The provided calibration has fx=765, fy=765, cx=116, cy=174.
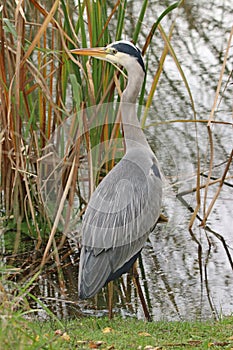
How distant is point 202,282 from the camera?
17.7 feet

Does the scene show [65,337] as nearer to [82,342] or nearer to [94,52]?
[82,342]

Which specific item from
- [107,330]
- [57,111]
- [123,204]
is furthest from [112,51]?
[107,330]

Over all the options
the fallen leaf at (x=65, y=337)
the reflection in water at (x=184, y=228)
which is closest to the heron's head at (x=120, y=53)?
the reflection in water at (x=184, y=228)

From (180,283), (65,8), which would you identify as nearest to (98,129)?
(65,8)

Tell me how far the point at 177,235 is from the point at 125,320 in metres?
1.61

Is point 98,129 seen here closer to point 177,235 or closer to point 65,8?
point 65,8

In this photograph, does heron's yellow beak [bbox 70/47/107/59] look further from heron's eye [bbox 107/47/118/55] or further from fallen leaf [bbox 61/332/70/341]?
fallen leaf [bbox 61/332/70/341]

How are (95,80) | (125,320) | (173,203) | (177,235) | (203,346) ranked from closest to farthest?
(203,346) < (125,320) < (95,80) < (177,235) < (173,203)

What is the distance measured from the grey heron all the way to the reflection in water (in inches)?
12.0

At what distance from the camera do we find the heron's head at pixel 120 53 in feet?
15.0

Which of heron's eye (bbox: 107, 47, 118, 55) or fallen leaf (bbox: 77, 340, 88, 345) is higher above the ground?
heron's eye (bbox: 107, 47, 118, 55)

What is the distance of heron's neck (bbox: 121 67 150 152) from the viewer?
184 inches

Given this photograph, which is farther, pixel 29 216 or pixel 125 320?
pixel 29 216

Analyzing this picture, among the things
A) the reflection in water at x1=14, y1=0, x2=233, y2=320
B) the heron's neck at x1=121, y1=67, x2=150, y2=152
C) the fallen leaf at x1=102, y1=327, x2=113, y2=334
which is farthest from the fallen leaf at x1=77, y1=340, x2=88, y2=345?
the heron's neck at x1=121, y1=67, x2=150, y2=152
